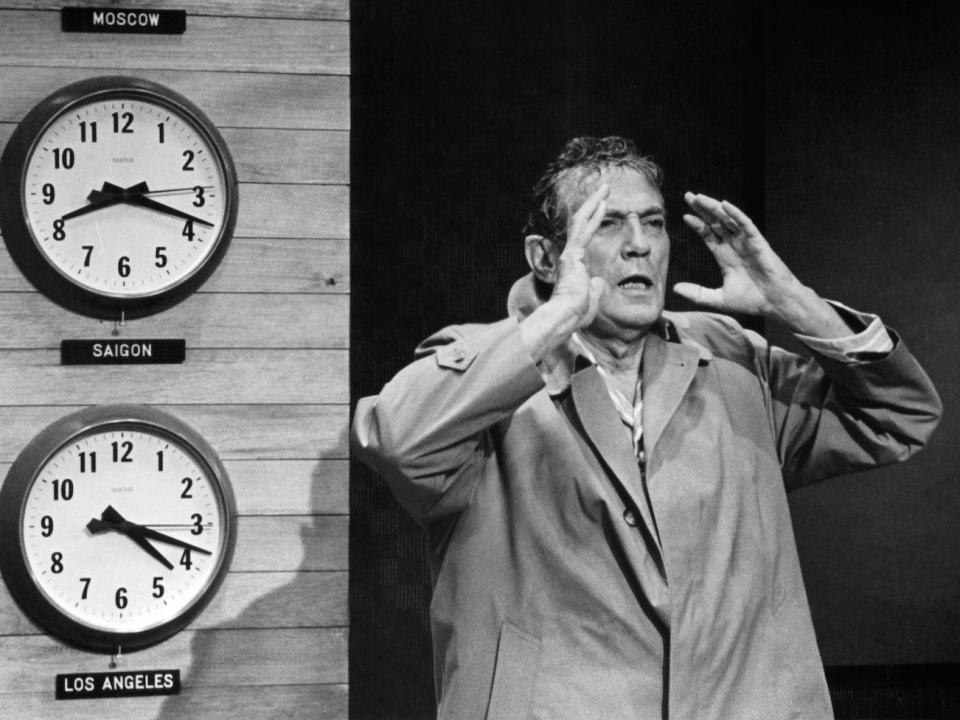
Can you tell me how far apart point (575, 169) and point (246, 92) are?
2.23ft

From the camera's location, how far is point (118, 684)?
2.79 m

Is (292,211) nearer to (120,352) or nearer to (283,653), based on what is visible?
(120,352)

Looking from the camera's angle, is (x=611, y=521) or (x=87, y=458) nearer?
(x=611, y=521)

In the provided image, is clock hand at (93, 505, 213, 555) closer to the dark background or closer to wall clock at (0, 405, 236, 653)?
wall clock at (0, 405, 236, 653)

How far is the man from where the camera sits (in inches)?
92.9

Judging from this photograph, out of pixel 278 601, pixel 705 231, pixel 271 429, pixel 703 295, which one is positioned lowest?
pixel 278 601

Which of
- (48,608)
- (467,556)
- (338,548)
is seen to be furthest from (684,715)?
(48,608)

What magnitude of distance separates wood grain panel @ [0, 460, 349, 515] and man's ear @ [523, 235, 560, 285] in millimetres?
544

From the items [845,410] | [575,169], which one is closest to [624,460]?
[845,410]

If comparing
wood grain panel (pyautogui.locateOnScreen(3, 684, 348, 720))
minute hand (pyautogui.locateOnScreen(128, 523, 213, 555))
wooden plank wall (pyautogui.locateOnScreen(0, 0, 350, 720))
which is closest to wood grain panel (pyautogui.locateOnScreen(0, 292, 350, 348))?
wooden plank wall (pyautogui.locateOnScreen(0, 0, 350, 720))

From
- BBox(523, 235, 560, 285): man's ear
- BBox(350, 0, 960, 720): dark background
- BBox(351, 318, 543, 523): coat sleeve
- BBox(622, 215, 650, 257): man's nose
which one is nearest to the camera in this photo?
BBox(351, 318, 543, 523): coat sleeve

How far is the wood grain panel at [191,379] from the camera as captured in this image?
279cm

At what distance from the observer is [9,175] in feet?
9.05

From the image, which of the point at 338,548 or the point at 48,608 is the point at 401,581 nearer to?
the point at 338,548
